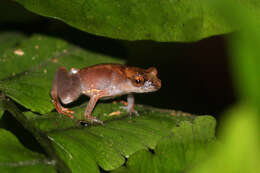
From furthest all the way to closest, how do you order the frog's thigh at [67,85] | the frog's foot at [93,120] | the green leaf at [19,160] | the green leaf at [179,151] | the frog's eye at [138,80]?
the frog's eye at [138,80], the frog's thigh at [67,85], the frog's foot at [93,120], the green leaf at [179,151], the green leaf at [19,160]

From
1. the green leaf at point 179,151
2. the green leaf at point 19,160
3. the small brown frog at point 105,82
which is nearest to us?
the green leaf at point 19,160

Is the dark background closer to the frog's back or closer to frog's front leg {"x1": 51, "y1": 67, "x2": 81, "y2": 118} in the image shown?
the frog's back

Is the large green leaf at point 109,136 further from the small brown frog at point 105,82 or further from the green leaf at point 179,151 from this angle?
the small brown frog at point 105,82

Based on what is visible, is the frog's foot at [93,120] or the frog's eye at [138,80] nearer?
the frog's foot at [93,120]

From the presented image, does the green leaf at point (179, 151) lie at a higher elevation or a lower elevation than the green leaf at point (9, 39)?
lower

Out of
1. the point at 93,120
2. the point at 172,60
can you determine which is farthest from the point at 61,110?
the point at 172,60

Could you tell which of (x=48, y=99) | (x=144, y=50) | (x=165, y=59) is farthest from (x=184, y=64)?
(x=48, y=99)

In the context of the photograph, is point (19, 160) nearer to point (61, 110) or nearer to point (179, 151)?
point (61, 110)

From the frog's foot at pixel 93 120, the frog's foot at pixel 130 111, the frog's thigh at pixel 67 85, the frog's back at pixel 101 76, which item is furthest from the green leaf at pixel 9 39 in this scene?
the frog's foot at pixel 130 111

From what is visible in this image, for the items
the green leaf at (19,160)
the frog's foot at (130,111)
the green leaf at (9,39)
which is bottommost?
the green leaf at (19,160)
